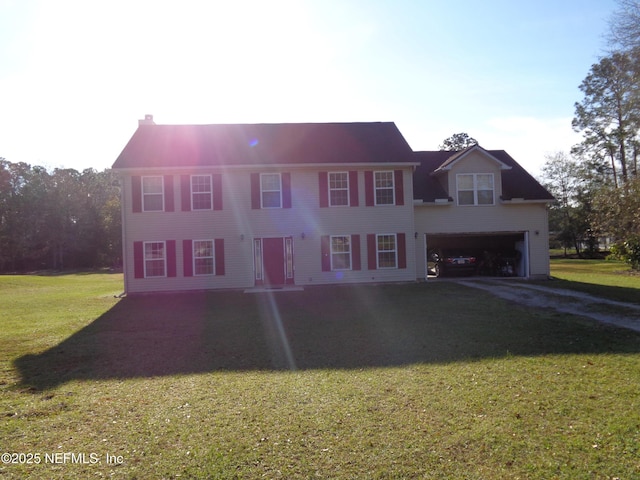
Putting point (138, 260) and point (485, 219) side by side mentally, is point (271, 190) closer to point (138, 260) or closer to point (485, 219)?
point (138, 260)

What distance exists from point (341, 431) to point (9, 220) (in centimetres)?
5170

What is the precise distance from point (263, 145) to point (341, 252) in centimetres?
565

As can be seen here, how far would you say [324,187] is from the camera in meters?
18.7

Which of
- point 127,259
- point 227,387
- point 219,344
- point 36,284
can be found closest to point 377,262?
point 127,259

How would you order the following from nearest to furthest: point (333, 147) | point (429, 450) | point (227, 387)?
point (429, 450) < point (227, 387) < point (333, 147)

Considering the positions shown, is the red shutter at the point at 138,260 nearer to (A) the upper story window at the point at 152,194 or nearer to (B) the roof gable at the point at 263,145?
(A) the upper story window at the point at 152,194

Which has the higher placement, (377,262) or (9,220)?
(9,220)

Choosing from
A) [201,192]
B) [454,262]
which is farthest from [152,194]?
[454,262]

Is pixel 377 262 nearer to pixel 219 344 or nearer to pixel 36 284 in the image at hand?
pixel 219 344

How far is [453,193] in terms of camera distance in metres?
19.8

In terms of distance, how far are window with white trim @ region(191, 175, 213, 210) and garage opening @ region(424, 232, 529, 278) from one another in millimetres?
9133

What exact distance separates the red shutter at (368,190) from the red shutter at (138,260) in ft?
29.5

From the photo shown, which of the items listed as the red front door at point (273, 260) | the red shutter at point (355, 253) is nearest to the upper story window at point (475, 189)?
the red shutter at point (355, 253)

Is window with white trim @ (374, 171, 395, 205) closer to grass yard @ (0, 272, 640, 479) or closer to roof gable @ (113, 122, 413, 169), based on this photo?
roof gable @ (113, 122, 413, 169)
